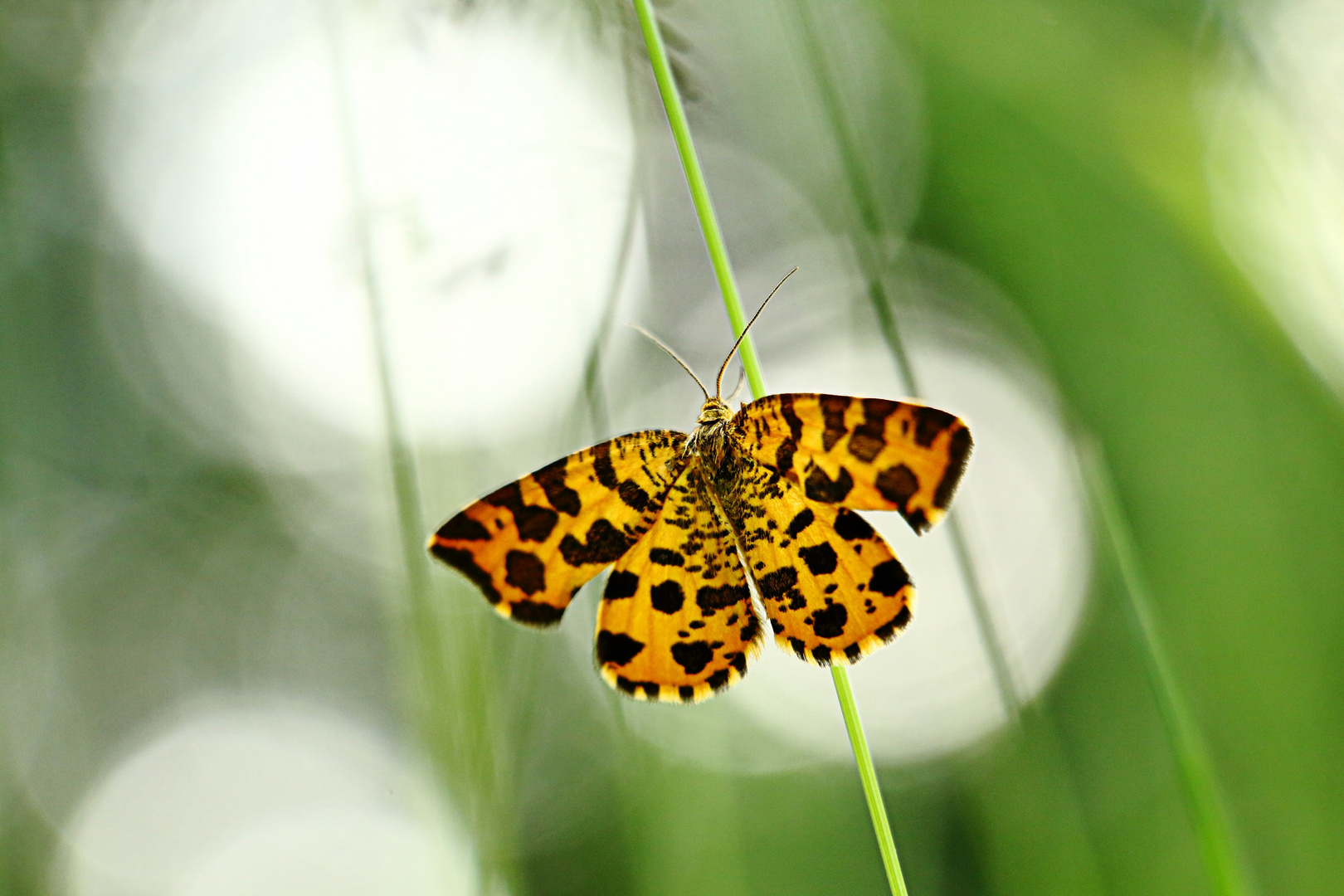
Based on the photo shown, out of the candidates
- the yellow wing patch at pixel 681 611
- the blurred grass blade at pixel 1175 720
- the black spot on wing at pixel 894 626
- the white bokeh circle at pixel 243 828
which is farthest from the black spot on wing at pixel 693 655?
the white bokeh circle at pixel 243 828

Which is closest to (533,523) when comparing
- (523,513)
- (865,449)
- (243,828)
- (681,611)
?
(523,513)

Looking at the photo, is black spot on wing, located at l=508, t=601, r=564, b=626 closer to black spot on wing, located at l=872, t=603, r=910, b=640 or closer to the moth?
the moth

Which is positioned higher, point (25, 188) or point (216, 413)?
point (216, 413)

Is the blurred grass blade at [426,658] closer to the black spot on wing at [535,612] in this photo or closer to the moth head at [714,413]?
the black spot on wing at [535,612]

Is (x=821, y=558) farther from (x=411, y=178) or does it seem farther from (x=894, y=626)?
(x=411, y=178)

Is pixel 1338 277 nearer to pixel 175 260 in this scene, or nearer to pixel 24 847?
pixel 24 847

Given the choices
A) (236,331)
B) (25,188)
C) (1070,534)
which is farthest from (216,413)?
(1070,534)

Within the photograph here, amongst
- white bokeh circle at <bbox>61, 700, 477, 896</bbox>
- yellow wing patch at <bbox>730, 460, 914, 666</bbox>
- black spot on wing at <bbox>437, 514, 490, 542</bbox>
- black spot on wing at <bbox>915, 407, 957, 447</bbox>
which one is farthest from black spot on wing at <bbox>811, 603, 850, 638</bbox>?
white bokeh circle at <bbox>61, 700, 477, 896</bbox>
